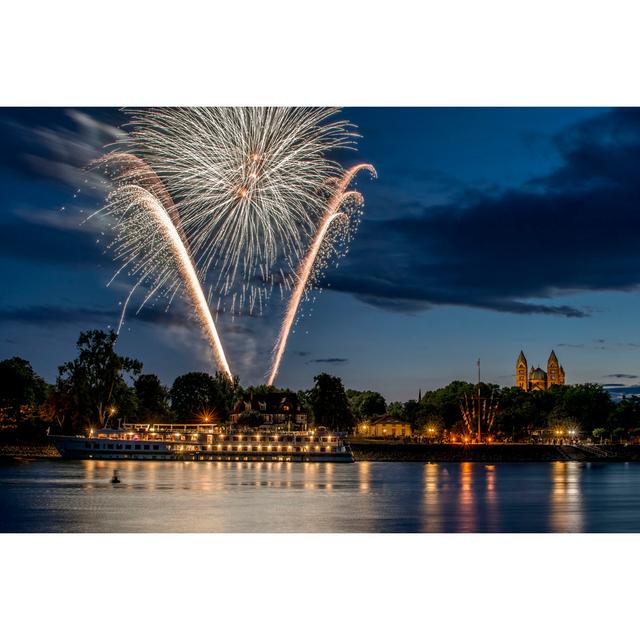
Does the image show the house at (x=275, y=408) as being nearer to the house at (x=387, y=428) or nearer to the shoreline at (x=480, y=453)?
the shoreline at (x=480, y=453)

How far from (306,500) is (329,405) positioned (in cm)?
5609

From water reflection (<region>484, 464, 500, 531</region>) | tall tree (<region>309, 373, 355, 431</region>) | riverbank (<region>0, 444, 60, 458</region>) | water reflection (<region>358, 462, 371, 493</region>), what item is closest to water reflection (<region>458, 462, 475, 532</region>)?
water reflection (<region>484, 464, 500, 531</region>)

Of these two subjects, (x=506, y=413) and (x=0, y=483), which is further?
(x=506, y=413)

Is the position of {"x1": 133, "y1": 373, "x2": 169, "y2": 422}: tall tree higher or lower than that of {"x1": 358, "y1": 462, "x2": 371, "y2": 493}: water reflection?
higher

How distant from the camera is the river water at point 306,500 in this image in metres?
37.3

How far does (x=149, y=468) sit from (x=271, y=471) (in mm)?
9906

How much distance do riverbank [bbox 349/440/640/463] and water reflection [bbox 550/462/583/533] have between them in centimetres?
1453

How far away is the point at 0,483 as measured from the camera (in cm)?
5469

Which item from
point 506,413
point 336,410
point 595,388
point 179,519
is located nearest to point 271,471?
point 336,410

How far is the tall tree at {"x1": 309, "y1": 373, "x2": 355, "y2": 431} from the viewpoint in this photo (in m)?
103

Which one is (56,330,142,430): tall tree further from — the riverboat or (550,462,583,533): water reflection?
(550,462,583,533): water reflection

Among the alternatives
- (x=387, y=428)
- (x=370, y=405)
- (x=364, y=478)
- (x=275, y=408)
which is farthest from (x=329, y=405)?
(x=370, y=405)

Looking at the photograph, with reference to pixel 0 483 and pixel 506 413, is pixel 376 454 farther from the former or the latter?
pixel 0 483

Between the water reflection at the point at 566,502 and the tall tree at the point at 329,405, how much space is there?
2810 centimetres
